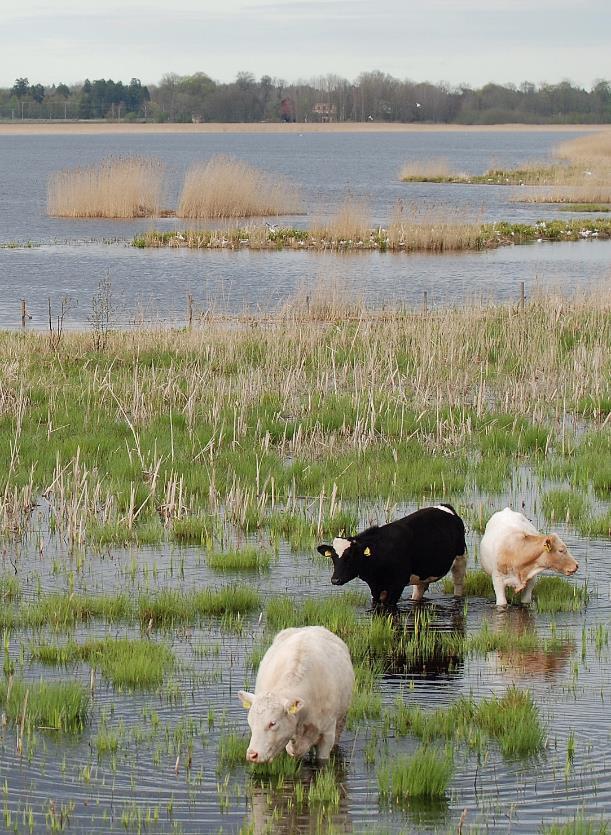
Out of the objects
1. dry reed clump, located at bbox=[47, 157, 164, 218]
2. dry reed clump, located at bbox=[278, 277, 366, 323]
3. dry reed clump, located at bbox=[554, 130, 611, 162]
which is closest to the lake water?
dry reed clump, located at bbox=[278, 277, 366, 323]

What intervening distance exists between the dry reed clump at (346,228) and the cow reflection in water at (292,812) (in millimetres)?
36360

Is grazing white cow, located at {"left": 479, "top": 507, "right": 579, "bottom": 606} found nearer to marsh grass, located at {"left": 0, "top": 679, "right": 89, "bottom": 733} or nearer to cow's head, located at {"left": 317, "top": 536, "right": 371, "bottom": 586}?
cow's head, located at {"left": 317, "top": 536, "right": 371, "bottom": 586}

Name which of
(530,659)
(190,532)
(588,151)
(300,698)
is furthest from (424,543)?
(588,151)

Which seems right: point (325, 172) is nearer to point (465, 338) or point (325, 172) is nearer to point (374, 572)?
point (465, 338)

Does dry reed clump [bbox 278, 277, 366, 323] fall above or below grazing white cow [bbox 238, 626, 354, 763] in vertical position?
below

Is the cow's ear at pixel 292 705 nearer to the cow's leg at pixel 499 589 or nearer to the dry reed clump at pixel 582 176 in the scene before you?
the cow's leg at pixel 499 589

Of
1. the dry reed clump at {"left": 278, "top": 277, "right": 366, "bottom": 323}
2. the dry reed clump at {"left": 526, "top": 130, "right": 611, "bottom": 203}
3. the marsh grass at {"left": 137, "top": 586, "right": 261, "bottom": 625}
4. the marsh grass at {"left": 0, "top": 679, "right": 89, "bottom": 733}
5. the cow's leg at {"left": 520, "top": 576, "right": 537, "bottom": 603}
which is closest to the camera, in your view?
the marsh grass at {"left": 0, "top": 679, "right": 89, "bottom": 733}

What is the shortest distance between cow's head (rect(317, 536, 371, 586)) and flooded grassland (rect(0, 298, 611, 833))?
1.08 feet

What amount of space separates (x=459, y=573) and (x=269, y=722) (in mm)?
3943

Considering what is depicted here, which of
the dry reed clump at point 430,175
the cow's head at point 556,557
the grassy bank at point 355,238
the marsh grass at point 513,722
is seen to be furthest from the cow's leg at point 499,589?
the dry reed clump at point 430,175

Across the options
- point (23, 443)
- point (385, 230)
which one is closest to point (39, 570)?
point (23, 443)

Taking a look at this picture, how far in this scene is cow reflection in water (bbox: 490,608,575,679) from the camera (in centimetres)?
836

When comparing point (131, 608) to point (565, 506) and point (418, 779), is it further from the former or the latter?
point (565, 506)

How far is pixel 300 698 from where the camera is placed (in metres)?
6.55
